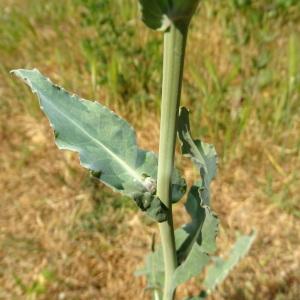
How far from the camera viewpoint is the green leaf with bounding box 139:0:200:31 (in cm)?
51

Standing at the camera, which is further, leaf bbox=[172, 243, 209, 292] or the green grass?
the green grass

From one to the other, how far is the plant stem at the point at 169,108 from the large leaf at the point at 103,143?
4 centimetres

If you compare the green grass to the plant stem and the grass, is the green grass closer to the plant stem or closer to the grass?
the grass

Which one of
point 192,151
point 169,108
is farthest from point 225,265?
point 169,108

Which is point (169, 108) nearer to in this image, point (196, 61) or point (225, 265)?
point (225, 265)

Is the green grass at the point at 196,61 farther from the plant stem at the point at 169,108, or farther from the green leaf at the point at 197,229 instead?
the plant stem at the point at 169,108

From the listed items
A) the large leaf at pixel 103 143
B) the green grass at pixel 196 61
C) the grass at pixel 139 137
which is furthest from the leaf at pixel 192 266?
the green grass at pixel 196 61

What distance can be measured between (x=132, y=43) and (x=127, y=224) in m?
0.70

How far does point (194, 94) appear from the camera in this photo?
67.2 inches

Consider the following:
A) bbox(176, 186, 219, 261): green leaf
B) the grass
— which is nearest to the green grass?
the grass

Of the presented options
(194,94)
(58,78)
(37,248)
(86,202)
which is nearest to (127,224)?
(86,202)

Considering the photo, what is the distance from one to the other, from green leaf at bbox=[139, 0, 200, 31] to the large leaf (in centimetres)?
23

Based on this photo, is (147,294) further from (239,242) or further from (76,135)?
(76,135)

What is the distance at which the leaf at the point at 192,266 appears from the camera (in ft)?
2.72
